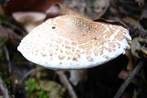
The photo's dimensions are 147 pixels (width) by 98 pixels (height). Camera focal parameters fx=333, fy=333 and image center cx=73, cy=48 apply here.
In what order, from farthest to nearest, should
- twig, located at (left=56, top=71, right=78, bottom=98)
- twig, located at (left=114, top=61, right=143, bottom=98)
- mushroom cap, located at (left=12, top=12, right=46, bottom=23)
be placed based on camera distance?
mushroom cap, located at (left=12, top=12, right=46, bottom=23)
twig, located at (left=56, top=71, right=78, bottom=98)
twig, located at (left=114, top=61, right=143, bottom=98)

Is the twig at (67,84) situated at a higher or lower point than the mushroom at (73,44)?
lower

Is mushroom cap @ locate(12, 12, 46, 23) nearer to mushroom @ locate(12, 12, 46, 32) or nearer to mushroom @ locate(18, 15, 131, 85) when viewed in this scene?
mushroom @ locate(12, 12, 46, 32)

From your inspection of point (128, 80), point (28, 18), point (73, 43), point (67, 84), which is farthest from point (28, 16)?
point (128, 80)

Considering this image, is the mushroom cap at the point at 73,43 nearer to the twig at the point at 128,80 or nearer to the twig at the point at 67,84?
the twig at the point at 128,80

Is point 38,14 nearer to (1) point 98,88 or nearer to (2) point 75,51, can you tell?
(1) point 98,88

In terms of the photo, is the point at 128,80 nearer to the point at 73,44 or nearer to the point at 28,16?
the point at 73,44

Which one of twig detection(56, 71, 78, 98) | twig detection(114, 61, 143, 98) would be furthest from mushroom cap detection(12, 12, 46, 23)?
twig detection(114, 61, 143, 98)

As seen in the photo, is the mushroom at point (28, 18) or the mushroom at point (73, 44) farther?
the mushroom at point (28, 18)

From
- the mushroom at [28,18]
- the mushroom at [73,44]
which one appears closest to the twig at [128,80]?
the mushroom at [73,44]
